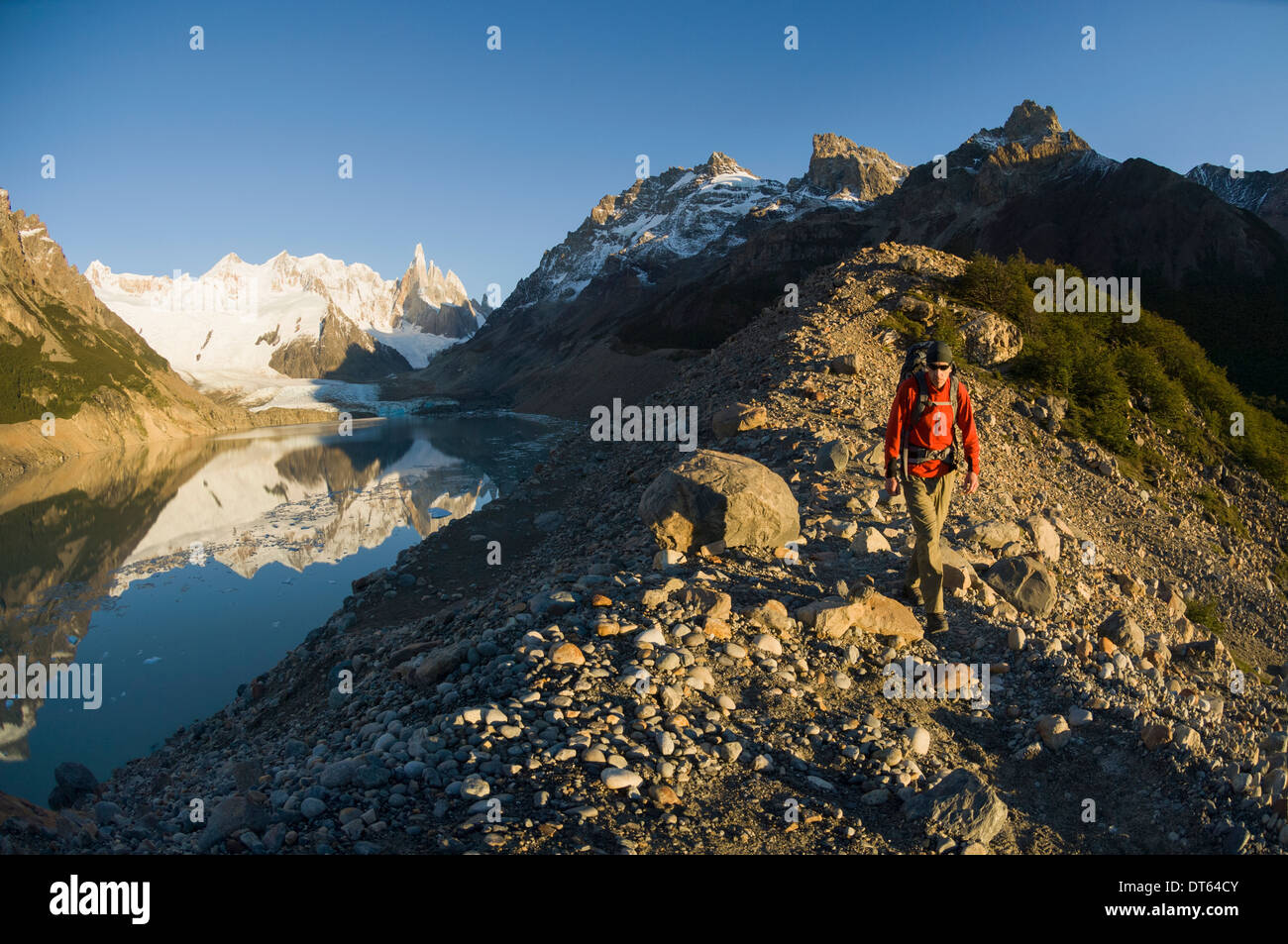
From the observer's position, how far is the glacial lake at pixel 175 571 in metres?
12.1

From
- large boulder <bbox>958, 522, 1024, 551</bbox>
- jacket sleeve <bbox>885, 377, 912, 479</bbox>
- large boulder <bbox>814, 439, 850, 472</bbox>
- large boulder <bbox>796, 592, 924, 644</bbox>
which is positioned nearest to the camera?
large boulder <bbox>796, 592, 924, 644</bbox>

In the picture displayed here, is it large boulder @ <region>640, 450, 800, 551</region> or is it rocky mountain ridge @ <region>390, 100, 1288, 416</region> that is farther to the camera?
rocky mountain ridge @ <region>390, 100, 1288, 416</region>

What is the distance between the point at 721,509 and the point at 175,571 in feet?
74.5

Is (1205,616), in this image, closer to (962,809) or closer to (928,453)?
(928,453)

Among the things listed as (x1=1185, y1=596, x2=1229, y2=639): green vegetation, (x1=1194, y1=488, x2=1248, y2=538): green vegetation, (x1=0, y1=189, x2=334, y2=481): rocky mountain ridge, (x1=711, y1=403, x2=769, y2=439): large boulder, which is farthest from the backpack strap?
(x1=0, y1=189, x2=334, y2=481): rocky mountain ridge

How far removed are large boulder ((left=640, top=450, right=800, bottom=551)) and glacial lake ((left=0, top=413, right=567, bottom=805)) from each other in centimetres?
999

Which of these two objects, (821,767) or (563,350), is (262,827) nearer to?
(821,767)

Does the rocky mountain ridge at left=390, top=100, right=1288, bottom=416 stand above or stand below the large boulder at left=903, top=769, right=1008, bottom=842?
above

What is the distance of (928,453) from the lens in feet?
21.7

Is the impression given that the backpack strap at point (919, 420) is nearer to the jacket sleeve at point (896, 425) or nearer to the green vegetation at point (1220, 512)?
the jacket sleeve at point (896, 425)

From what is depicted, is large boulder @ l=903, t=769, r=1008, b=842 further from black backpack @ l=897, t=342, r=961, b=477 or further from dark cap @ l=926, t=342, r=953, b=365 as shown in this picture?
dark cap @ l=926, t=342, r=953, b=365

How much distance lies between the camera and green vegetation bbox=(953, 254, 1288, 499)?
54.3 ft

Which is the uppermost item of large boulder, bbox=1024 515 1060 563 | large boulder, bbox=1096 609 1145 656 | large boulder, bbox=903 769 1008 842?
large boulder, bbox=1024 515 1060 563
